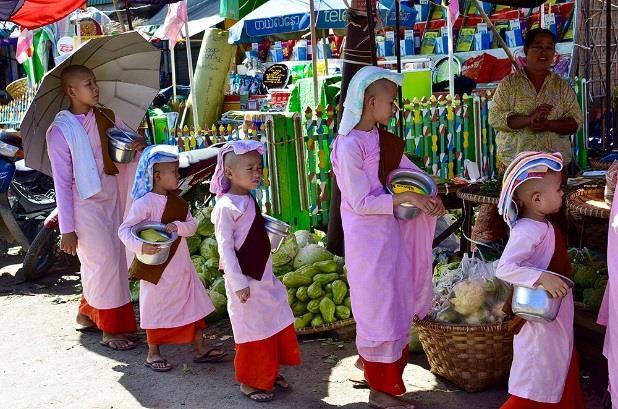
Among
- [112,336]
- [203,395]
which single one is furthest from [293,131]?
[203,395]

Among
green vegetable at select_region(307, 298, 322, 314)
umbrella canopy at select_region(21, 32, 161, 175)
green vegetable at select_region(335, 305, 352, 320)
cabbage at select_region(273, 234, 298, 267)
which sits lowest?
green vegetable at select_region(335, 305, 352, 320)

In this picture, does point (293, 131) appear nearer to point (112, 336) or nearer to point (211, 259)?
point (211, 259)

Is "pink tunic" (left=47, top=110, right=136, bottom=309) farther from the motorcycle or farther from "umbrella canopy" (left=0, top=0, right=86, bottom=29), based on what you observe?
"umbrella canopy" (left=0, top=0, right=86, bottom=29)

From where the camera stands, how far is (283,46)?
17.3m

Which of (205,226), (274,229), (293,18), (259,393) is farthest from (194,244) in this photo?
(293,18)

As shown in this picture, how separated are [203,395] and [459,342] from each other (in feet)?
5.03

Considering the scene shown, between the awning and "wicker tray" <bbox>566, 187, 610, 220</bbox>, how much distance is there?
46.9ft

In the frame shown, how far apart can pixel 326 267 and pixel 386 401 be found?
5.92 ft

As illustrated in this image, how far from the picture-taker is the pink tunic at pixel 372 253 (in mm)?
4035

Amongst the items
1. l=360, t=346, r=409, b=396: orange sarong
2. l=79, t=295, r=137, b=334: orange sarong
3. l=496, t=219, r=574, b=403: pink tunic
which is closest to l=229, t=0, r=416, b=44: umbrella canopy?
l=79, t=295, r=137, b=334: orange sarong

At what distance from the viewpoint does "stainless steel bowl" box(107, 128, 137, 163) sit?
5.58 m

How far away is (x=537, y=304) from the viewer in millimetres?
3246

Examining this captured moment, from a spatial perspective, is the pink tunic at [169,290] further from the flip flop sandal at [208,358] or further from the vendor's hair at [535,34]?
the vendor's hair at [535,34]

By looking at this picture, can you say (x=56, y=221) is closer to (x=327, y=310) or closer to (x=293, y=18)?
(x=327, y=310)
